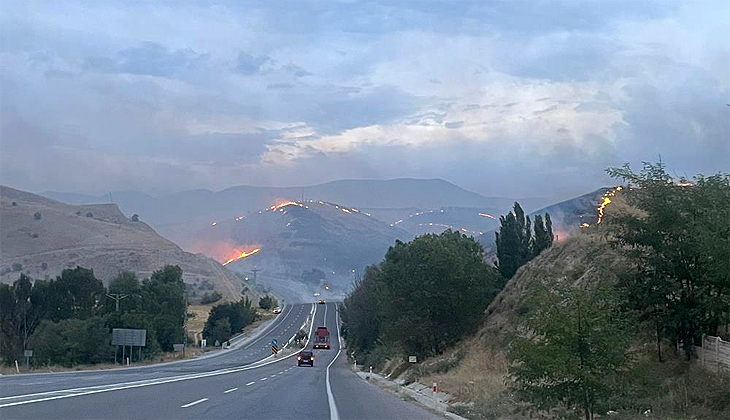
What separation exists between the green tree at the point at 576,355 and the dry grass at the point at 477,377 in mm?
7629

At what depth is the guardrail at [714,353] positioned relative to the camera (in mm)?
21562

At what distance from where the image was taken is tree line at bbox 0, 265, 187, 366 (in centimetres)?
7800

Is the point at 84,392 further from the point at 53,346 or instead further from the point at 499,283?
the point at 53,346

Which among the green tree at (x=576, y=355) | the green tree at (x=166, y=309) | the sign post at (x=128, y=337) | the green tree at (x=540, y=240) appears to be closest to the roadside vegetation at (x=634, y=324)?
the green tree at (x=576, y=355)

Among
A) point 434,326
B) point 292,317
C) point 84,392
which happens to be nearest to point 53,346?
point 434,326

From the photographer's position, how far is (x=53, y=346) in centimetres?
7625

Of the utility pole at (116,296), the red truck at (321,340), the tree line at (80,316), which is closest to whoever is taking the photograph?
the tree line at (80,316)

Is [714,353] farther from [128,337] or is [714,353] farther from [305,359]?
[128,337]

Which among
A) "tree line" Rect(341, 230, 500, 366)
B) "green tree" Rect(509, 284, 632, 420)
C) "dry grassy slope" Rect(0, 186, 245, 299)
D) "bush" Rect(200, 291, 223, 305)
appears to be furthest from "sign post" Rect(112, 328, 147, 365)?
"bush" Rect(200, 291, 223, 305)

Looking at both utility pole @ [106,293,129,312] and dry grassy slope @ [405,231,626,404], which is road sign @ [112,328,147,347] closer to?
utility pole @ [106,293,129,312]

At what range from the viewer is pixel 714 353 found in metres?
22.3

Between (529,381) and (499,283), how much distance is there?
4862cm

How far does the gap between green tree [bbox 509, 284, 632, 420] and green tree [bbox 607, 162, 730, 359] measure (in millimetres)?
6315

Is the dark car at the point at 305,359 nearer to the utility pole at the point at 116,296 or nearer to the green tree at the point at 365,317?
the green tree at the point at 365,317
